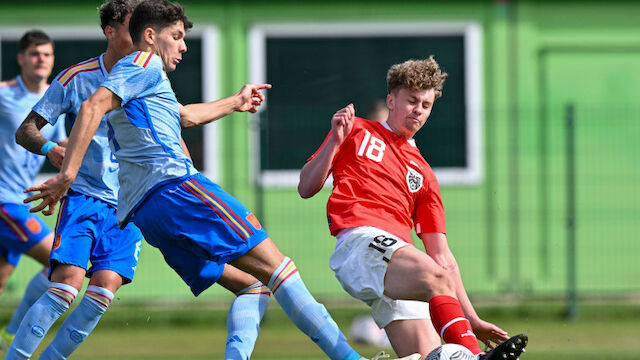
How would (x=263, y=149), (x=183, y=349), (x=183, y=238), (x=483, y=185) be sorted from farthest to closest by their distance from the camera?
(x=483, y=185)
(x=263, y=149)
(x=183, y=349)
(x=183, y=238)

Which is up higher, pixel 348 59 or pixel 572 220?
pixel 348 59

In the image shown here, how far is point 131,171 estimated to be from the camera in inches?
207

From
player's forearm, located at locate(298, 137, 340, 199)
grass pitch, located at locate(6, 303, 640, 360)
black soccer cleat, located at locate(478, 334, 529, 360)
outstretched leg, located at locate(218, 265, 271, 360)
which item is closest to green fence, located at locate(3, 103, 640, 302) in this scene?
grass pitch, located at locate(6, 303, 640, 360)

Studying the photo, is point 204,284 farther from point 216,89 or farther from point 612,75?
point 612,75

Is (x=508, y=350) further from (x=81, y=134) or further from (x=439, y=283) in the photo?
(x=81, y=134)

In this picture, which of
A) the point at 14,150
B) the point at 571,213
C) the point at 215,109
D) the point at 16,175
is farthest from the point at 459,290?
the point at 571,213

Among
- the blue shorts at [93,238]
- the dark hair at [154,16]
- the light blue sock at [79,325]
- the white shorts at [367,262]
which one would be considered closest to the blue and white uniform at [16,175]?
the blue shorts at [93,238]

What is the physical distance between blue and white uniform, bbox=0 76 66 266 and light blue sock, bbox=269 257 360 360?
3.61 metres

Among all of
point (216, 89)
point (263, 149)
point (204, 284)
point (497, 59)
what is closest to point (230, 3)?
point (216, 89)

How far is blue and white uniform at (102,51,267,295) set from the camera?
511cm

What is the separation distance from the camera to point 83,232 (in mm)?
5996

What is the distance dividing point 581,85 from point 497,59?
1.14 meters

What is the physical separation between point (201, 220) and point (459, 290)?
153 cm

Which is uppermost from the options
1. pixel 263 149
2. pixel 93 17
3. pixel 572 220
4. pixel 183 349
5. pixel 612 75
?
pixel 93 17
